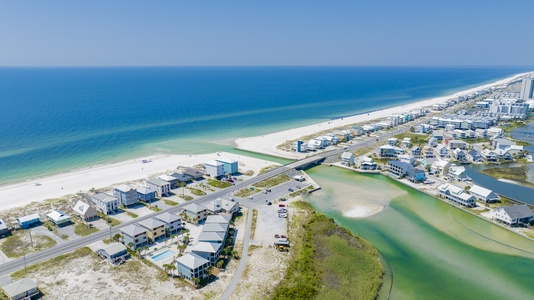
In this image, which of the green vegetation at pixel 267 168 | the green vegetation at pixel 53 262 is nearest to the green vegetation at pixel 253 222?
the green vegetation at pixel 267 168

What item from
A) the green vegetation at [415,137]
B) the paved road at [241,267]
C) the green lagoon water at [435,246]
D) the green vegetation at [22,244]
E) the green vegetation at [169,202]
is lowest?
the green lagoon water at [435,246]

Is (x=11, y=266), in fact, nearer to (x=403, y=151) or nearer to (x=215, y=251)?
(x=215, y=251)

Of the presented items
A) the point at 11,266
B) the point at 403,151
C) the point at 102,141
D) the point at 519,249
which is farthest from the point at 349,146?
the point at 11,266

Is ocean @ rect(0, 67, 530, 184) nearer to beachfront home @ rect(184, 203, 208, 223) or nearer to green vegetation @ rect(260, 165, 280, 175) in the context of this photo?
green vegetation @ rect(260, 165, 280, 175)

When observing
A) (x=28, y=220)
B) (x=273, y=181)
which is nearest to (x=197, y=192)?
(x=273, y=181)

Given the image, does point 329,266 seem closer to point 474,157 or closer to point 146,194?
point 146,194

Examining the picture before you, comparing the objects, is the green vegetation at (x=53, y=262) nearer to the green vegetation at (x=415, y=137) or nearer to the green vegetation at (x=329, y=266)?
the green vegetation at (x=329, y=266)

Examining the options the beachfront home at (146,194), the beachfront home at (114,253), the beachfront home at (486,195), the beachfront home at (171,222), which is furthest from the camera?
the beachfront home at (486,195)

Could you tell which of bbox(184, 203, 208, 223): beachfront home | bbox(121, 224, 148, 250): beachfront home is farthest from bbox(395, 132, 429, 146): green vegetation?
bbox(121, 224, 148, 250): beachfront home

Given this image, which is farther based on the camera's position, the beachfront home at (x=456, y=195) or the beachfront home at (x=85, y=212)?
the beachfront home at (x=456, y=195)
